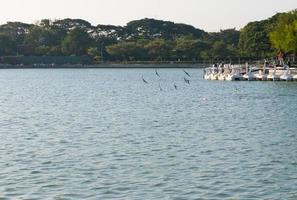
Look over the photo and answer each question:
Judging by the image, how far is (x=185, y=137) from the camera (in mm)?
32906

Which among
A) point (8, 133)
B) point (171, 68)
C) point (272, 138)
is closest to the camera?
point (272, 138)

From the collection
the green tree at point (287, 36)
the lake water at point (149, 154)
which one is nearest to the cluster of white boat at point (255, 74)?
the green tree at point (287, 36)

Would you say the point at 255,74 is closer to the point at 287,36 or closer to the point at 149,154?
the point at 287,36

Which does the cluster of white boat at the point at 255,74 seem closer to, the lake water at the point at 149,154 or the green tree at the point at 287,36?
the green tree at the point at 287,36

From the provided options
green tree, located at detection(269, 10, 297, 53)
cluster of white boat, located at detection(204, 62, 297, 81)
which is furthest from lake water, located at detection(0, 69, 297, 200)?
green tree, located at detection(269, 10, 297, 53)

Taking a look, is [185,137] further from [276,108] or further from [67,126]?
[276,108]

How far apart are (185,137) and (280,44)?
82563mm

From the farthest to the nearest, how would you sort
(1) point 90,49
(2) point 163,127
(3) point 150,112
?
(1) point 90,49
(3) point 150,112
(2) point 163,127

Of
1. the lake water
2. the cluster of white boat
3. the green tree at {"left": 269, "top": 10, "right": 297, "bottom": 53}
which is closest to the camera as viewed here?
the lake water

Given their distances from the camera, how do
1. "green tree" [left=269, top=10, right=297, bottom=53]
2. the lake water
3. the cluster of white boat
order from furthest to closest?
"green tree" [left=269, top=10, right=297, bottom=53] < the cluster of white boat < the lake water

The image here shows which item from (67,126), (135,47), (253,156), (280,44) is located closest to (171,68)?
(135,47)

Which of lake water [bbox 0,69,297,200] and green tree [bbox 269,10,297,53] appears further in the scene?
green tree [bbox 269,10,297,53]

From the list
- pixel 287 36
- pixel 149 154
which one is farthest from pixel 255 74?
pixel 149 154

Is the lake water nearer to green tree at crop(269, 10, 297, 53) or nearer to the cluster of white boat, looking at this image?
the cluster of white boat
